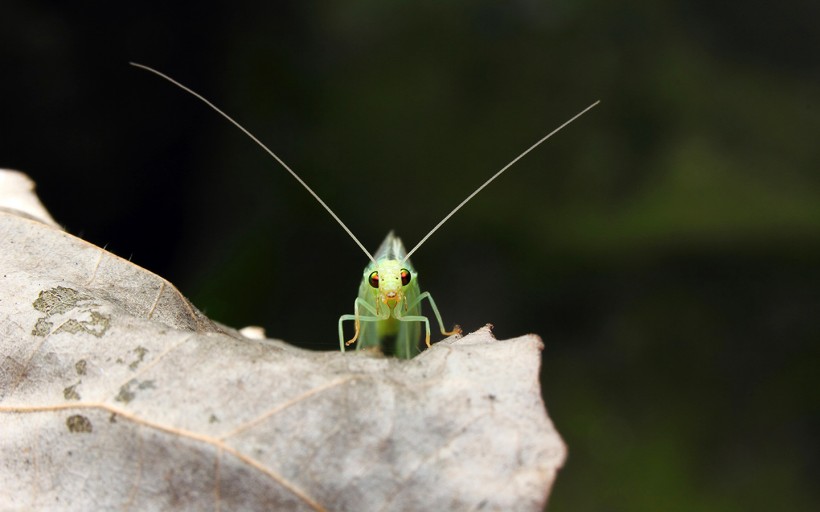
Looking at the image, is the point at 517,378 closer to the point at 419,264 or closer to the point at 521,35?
the point at 419,264

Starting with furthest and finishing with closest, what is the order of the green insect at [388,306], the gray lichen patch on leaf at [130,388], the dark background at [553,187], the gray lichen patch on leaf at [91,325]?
the dark background at [553,187] → the green insect at [388,306] → the gray lichen patch on leaf at [91,325] → the gray lichen patch on leaf at [130,388]

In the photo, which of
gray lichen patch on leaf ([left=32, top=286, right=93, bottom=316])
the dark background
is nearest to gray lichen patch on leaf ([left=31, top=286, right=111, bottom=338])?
gray lichen patch on leaf ([left=32, top=286, right=93, bottom=316])

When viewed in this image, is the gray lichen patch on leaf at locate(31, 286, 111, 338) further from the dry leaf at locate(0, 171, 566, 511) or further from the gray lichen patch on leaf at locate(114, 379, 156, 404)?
the gray lichen patch on leaf at locate(114, 379, 156, 404)

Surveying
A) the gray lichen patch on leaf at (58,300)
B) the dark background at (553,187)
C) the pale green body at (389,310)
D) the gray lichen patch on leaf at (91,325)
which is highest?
the dark background at (553,187)

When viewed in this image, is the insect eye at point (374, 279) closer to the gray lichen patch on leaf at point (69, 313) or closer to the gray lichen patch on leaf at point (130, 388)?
the gray lichen patch on leaf at point (69, 313)

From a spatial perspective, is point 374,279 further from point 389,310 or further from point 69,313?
point 69,313

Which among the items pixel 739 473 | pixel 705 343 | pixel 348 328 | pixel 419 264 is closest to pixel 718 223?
pixel 705 343

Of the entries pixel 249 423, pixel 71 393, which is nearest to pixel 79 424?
pixel 71 393

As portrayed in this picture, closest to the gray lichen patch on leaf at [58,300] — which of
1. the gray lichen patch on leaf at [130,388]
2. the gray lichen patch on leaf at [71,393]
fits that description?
the gray lichen patch on leaf at [71,393]
